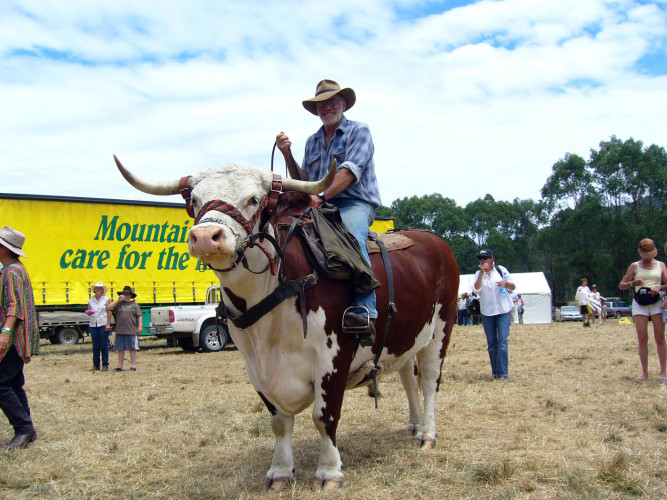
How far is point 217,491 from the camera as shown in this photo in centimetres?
418

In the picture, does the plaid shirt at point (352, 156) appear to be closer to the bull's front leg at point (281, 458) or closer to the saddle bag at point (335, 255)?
the saddle bag at point (335, 255)

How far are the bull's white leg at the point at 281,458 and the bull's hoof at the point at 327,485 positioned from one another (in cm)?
24

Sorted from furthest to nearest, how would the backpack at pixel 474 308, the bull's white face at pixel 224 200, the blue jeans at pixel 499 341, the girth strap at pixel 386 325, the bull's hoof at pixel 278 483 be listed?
1. the backpack at pixel 474 308
2. the blue jeans at pixel 499 341
3. the girth strap at pixel 386 325
4. the bull's hoof at pixel 278 483
5. the bull's white face at pixel 224 200

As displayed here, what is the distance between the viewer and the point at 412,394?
5.79 meters

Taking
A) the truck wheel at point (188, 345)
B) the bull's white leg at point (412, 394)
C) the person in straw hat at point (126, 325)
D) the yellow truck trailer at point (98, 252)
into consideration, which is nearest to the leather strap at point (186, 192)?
the bull's white leg at point (412, 394)

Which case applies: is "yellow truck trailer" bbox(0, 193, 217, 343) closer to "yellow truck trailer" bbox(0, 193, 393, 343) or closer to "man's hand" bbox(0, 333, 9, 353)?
"yellow truck trailer" bbox(0, 193, 393, 343)

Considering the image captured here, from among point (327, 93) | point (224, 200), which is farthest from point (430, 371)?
point (224, 200)

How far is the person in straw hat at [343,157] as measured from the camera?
462 centimetres

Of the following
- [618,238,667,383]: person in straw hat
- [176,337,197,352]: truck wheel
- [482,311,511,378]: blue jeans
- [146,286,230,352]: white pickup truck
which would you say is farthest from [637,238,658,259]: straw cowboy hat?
[176,337,197,352]: truck wheel

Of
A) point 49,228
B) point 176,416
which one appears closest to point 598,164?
point 49,228

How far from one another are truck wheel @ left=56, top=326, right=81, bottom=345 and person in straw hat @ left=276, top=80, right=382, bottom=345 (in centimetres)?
1767

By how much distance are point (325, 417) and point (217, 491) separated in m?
0.95

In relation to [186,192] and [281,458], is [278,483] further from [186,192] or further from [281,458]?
[186,192]

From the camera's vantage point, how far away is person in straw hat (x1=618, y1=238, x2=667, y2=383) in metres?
7.92
